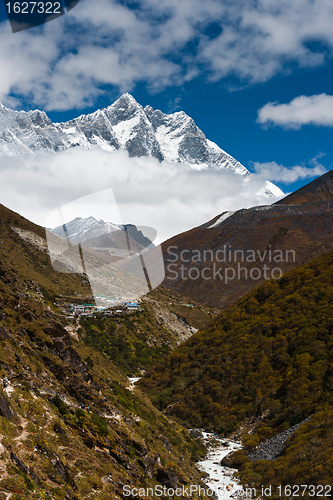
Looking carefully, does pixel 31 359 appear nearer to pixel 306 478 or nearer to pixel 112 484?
pixel 112 484

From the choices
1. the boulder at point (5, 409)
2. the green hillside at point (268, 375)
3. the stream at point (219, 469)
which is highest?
the boulder at point (5, 409)

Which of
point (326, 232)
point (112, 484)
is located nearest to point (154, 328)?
point (112, 484)

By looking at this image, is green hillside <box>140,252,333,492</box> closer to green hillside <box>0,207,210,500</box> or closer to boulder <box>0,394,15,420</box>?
green hillside <box>0,207,210,500</box>

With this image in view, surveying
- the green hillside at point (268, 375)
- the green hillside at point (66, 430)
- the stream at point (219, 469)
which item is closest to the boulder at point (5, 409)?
the green hillside at point (66, 430)

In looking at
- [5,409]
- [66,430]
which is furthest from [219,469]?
[5,409]

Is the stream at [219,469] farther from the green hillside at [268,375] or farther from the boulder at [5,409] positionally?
the boulder at [5,409]

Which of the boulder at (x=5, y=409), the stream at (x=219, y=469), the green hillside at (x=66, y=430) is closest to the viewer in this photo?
the green hillside at (x=66, y=430)

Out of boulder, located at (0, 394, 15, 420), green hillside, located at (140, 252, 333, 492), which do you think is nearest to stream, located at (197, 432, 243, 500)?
green hillside, located at (140, 252, 333, 492)

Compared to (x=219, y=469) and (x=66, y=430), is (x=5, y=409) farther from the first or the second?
(x=219, y=469)
